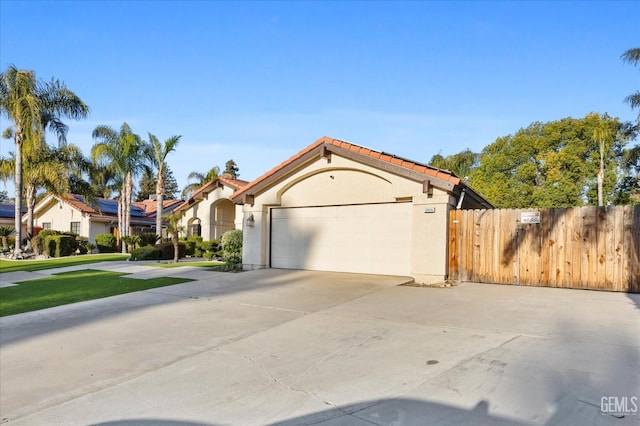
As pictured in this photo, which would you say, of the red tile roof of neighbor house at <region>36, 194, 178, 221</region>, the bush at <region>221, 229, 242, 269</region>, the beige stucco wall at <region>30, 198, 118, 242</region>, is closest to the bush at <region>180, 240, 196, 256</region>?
the red tile roof of neighbor house at <region>36, 194, 178, 221</region>

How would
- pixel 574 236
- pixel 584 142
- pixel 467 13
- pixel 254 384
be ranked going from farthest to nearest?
1. pixel 584 142
2. pixel 467 13
3. pixel 574 236
4. pixel 254 384

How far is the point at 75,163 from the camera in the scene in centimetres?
2775

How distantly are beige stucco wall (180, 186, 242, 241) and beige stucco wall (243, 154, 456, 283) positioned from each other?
479 inches

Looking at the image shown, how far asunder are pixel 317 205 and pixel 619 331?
921 cm

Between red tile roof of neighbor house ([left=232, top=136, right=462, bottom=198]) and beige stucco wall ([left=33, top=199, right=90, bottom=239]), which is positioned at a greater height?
red tile roof of neighbor house ([left=232, top=136, right=462, bottom=198])

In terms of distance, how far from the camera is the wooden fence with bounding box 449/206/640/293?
8.77m

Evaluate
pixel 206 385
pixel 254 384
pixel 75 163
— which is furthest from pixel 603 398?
pixel 75 163

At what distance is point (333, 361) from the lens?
196 inches

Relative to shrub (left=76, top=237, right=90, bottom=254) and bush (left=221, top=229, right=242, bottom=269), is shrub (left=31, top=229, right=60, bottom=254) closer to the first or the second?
shrub (left=76, top=237, right=90, bottom=254)

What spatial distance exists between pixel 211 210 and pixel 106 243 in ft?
28.1

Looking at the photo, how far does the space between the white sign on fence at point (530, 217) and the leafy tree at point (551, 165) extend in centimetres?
2634

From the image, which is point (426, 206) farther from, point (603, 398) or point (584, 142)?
point (584, 142)

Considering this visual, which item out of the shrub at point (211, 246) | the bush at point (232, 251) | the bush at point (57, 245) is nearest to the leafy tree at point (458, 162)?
the shrub at point (211, 246)

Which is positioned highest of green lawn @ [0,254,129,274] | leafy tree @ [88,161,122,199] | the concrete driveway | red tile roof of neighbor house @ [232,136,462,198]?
leafy tree @ [88,161,122,199]
